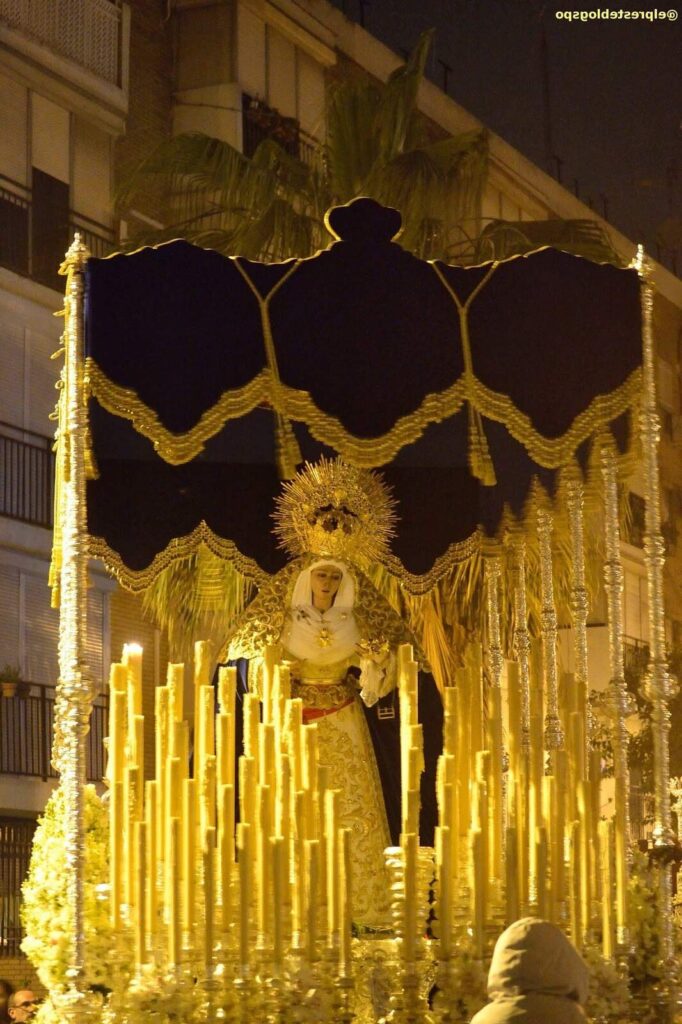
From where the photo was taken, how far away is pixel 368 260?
9367 mm

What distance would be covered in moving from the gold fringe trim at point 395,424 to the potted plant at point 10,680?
9.24 metres

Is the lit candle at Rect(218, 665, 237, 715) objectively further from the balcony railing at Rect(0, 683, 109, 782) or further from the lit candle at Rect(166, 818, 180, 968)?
the balcony railing at Rect(0, 683, 109, 782)

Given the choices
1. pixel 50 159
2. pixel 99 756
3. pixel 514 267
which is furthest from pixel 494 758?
pixel 50 159

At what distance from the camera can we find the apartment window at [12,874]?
18047 mm

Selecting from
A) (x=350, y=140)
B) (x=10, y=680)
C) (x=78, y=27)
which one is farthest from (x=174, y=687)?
(x=78, y=27)

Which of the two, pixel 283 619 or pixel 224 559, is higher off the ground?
pixel 224 559

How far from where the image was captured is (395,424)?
30.6 feet

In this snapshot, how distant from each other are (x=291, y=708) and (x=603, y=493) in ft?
6.21

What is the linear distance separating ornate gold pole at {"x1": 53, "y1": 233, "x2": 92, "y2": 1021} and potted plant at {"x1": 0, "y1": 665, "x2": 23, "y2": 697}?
948 cm

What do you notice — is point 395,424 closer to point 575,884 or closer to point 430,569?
point 430,569

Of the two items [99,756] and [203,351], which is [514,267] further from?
[99,756]

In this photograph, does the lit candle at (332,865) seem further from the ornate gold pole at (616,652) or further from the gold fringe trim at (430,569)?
the gold fringe trim at (430,569)

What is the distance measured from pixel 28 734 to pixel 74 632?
10316 millimetres

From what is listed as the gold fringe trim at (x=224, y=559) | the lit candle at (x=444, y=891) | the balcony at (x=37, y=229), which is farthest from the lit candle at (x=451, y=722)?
the balcony at (x=37, y=229)
